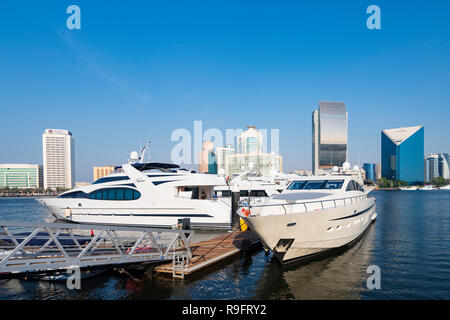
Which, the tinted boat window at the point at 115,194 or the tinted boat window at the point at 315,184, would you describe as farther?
the tinted boat window at the point at 115,194

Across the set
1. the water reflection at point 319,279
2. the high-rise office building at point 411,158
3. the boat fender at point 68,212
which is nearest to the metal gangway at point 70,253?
the water reflection at point 319,279

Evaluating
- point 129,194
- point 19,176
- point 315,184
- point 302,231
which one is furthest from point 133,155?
point 19,176

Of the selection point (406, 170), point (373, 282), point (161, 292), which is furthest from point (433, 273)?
point (406, 170)

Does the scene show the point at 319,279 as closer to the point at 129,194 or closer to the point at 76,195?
the point at 129,194

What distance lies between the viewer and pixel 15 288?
10.8 meters

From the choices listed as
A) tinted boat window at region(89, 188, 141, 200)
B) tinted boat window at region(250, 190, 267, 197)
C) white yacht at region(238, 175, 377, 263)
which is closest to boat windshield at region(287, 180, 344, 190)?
white yacht at region(238, 175, 377, 263)

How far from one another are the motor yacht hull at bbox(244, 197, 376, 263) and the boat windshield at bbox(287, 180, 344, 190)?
2.05 meters

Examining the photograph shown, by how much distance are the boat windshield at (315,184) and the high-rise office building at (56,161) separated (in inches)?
7943

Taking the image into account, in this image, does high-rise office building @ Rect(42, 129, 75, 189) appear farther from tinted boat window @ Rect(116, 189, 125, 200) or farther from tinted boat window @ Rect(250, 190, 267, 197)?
tinted boat window @ Rect(250, 190, 267, 197)

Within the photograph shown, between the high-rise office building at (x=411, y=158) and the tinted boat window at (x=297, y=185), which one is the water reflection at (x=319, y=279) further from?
the high-rise office building at (x=411, y=158)

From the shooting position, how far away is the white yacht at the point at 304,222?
38.8ft

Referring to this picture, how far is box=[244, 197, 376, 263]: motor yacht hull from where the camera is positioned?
11.7 metres

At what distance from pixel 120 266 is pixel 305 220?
7865 mm
